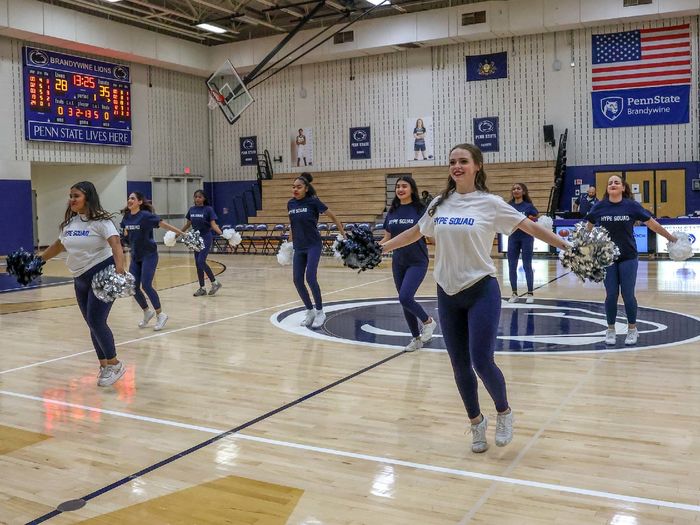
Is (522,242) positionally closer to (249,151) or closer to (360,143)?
(360,143)

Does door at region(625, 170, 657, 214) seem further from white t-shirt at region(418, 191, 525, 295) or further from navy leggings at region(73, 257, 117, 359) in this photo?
white t-shirt at region(418, 191, 525, 295)

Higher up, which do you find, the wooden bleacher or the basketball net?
the basketball net

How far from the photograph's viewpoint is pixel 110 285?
213 inches

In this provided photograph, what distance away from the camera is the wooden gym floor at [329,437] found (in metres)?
3.29

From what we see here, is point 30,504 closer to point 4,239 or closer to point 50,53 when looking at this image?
point 4,239

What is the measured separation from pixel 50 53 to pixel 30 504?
66.3 feet

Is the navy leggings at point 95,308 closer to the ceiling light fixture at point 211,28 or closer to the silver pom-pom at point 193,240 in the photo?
the silver pom-pom at point 193,240

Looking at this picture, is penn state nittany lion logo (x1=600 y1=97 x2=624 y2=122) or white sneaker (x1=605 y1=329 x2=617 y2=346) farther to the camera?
penn state nittany lion logo (x1=600 y1=97 x2=624 y2=122)

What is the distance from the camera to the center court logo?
7.02 m

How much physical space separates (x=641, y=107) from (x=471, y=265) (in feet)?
59.8

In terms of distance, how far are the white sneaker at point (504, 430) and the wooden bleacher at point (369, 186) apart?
16743 mm

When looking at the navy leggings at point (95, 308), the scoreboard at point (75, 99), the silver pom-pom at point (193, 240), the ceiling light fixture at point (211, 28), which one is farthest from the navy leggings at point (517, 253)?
the scoreboard at point (75, 99)

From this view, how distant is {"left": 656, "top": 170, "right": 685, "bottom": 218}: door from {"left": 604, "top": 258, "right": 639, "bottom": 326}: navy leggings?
14296 millimetres

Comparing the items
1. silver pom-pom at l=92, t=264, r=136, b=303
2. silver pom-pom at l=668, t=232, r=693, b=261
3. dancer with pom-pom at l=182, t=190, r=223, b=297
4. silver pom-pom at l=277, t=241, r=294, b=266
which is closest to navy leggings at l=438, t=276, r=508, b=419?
silver pom-pom at l=92, t=264, r=136, b=303
